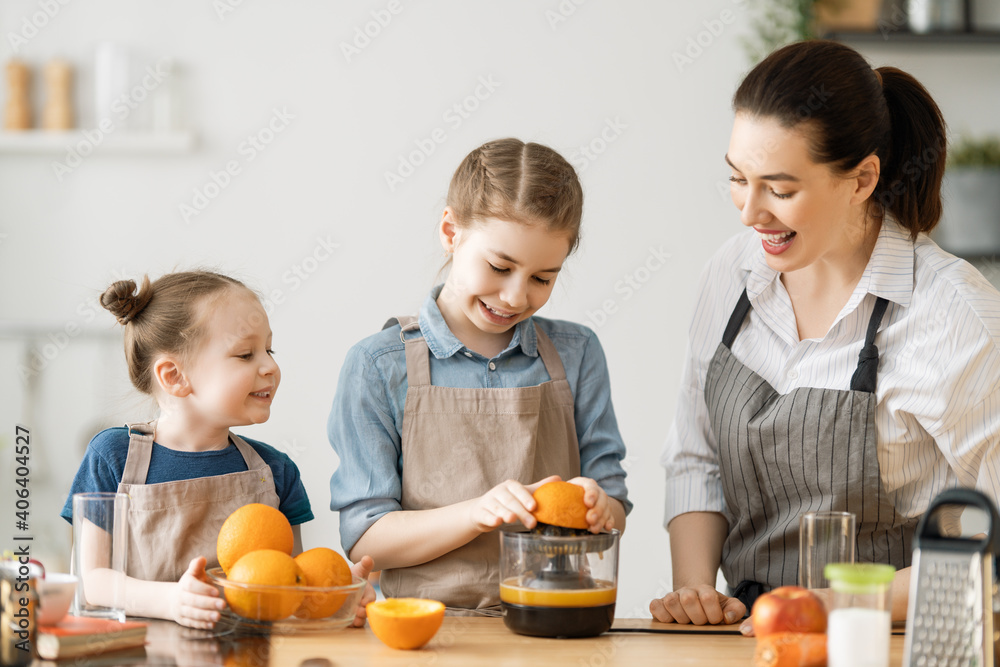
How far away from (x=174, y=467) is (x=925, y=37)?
2.36m

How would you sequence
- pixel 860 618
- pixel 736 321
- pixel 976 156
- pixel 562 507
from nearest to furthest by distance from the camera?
1. pixel 860 618
2. pixel 562 507
3. pixel 736 321
4. pixel 976 156

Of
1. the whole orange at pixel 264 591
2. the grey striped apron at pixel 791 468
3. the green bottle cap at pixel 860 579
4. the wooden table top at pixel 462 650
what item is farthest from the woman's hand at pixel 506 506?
the grey striped apron at pixel 791 468

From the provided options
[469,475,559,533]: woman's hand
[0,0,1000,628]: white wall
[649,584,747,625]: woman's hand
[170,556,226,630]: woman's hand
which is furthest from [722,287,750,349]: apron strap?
[0,0,1000,628]: white wall

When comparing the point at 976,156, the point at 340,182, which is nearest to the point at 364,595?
the point at 340,182

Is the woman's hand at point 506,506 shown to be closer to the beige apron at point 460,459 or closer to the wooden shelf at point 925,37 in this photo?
the beige apron at point 460,459

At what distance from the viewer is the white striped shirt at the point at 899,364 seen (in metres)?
1.32

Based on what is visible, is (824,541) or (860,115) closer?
(824,541)

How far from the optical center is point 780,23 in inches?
105

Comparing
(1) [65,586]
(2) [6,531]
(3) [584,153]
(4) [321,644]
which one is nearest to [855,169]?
(4) [321,644]

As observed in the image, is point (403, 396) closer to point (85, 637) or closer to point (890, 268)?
point (85, 637)

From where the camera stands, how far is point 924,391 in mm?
1334

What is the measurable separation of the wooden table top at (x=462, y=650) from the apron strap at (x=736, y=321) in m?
0.57

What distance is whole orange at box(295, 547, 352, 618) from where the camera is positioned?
1083 millimetres

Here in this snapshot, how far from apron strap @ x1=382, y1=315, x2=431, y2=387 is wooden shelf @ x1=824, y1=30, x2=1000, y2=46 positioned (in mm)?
1834
